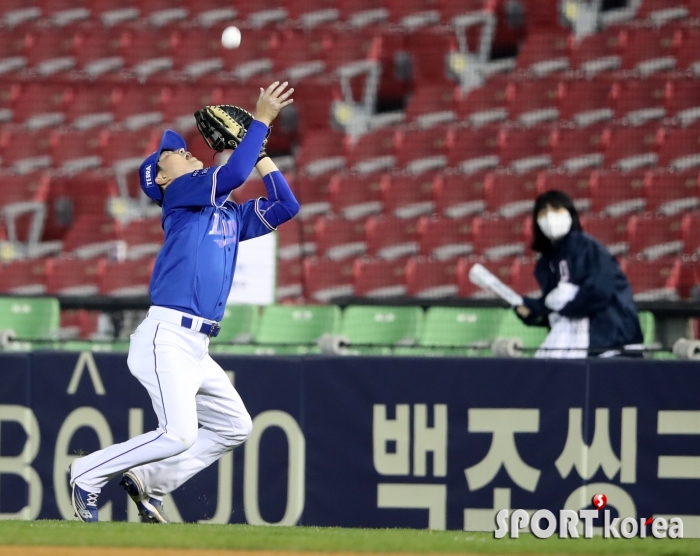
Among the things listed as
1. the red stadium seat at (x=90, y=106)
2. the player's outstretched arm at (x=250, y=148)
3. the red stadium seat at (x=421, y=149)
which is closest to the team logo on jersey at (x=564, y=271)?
the player's outstretched arm at (x=250, y=148)

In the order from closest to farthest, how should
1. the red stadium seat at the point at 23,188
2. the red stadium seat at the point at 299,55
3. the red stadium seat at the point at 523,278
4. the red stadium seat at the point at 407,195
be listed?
the red stadium seat at the point at 523,278 → the red stadium seat at the point at 407,195 → the red stadium seat at the point at 23,188 → the red stadium seat at the point at 299,55

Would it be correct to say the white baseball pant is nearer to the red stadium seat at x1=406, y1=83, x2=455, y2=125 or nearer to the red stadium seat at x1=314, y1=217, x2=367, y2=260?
the red stadium seat at x1=314, y1=217, x2=367, y2=260

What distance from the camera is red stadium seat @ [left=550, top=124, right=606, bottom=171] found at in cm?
993

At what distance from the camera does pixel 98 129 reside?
36.5ft

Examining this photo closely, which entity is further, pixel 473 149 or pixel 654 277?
pixel 473 149

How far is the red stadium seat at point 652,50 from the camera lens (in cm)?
1023

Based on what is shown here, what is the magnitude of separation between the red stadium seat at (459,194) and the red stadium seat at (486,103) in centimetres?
66

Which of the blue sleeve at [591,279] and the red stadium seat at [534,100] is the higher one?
the red stadium seat at [534,100]

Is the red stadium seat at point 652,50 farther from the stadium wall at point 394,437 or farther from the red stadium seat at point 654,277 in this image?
the stadium wall at point 394,437

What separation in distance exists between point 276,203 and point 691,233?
5693 millimetres

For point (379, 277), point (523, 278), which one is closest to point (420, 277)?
point (379, 277)

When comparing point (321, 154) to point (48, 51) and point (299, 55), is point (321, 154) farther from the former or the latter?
point (48, 51)

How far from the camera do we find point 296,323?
7.22 m

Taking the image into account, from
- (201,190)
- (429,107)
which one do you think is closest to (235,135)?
(201,190)
